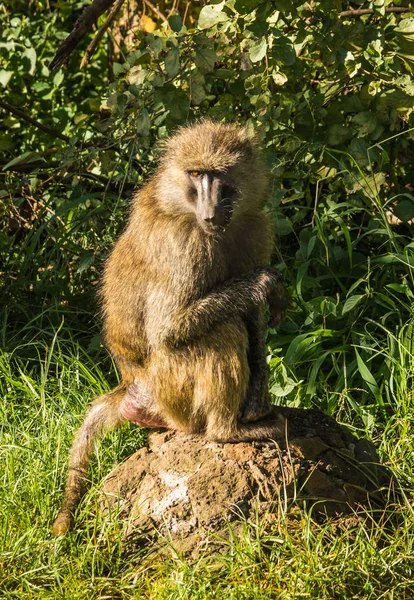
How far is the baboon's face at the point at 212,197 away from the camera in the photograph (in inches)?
142

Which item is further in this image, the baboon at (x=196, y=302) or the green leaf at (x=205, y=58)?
the green leaf at (x=205, y=58)

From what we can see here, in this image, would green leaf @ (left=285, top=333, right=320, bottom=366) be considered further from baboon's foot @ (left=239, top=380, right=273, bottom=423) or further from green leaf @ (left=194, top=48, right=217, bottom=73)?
green leaf @ (left=194, top=48, right=217, bottom=73)

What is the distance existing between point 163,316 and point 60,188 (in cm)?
266

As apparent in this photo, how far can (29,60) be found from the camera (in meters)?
6.99

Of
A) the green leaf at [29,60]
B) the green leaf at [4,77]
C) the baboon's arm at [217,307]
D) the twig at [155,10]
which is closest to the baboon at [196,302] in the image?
the baboon's arm at [217,307]

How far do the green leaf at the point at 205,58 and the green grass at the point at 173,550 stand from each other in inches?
72.8

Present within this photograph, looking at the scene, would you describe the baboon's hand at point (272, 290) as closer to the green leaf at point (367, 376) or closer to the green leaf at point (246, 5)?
the green leaf at point (367, 376)

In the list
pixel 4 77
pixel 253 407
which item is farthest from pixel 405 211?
pixel 4 77

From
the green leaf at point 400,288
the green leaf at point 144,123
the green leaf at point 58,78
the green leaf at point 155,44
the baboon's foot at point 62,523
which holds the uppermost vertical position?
the green leaf at point 155,44

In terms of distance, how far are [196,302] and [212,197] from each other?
414 millimetres

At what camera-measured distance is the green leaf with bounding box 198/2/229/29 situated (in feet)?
16.0

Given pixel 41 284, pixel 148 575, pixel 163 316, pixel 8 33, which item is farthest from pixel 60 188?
pixel 148 575

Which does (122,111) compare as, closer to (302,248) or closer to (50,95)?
(302,248)

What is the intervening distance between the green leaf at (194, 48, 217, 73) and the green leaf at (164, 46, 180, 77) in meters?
0.13
